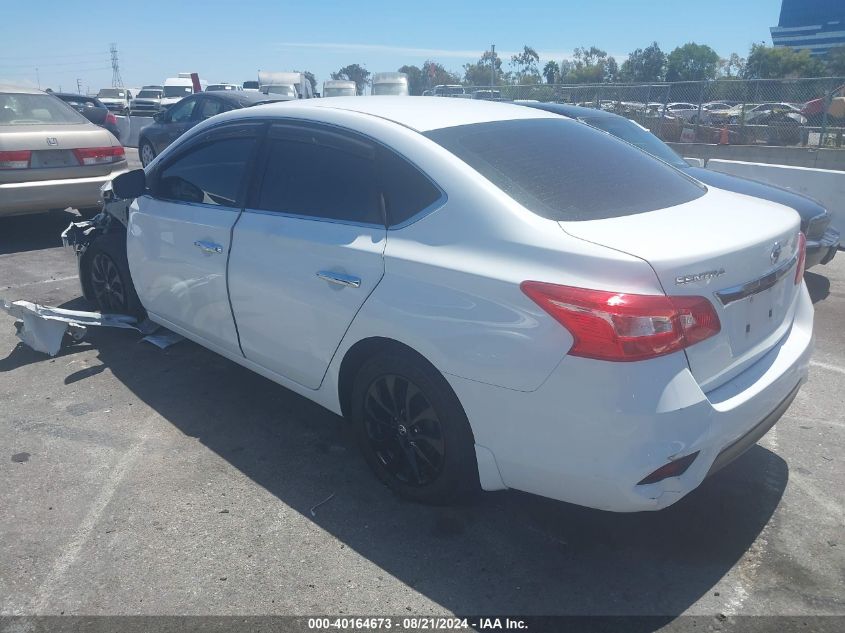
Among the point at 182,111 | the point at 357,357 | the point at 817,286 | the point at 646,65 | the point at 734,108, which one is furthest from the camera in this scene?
the point at 646,65

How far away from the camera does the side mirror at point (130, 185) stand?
455cm

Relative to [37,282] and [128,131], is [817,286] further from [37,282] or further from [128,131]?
[128,131]

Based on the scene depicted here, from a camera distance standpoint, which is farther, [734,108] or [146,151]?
[734,108]

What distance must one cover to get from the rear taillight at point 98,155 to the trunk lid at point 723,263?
23.5ft

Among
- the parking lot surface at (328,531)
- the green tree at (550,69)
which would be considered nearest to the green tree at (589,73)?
the green tree at (550,69)

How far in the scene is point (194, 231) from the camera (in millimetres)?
4051

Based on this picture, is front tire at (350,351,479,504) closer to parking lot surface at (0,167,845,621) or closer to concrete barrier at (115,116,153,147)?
parking lot surface at (0,167,845,621)

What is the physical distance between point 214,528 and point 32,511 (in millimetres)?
887

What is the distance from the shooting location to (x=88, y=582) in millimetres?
2799

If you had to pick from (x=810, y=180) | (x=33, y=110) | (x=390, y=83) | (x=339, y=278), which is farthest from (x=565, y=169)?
(x=390, y=83)

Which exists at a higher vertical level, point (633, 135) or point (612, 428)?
point (633, 135)

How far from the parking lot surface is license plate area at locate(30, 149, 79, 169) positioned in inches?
172

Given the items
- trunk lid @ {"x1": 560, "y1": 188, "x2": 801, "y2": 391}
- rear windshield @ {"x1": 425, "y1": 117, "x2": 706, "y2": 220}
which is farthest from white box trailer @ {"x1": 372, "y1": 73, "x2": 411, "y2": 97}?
trunk lid @ {"x1": 560, "y1": 188, "x2": 801, "y2": 391}

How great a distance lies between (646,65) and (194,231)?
3036 inches
